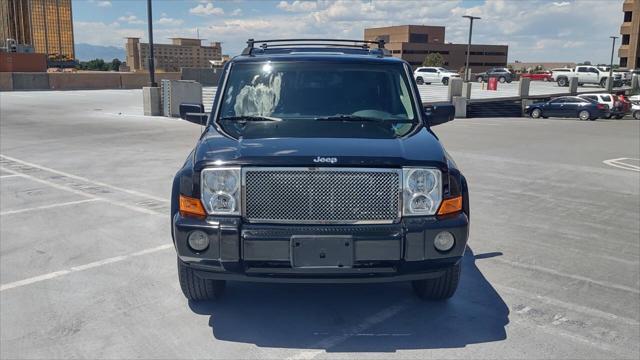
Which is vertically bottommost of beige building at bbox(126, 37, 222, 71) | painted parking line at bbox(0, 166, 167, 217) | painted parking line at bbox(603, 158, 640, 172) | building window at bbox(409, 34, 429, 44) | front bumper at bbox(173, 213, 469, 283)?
painted parking line at bbox(603, 158, 640, 172)

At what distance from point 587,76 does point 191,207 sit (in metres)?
60.3

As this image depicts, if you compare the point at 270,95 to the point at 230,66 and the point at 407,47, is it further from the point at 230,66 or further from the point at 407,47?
the point at 407,47

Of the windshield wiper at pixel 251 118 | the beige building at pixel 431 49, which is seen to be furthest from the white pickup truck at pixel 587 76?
the beige building at pixel 431 49

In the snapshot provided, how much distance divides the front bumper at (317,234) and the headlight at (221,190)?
78 millimetres

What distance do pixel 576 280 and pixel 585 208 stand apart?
354cm

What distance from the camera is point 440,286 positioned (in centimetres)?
444

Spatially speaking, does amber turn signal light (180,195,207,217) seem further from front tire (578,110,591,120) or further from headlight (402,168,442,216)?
front tire (578,110,591,120)

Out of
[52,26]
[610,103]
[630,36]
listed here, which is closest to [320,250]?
[610,103]

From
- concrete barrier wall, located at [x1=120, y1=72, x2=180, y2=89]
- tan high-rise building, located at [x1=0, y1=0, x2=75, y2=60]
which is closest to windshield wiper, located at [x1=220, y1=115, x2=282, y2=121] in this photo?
concrete barrier wall, located at [x1=120, y1=72, x2=180, y2=89]

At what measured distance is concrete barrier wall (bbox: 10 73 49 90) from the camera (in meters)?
40.9

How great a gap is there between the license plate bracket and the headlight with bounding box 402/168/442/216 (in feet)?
1.59

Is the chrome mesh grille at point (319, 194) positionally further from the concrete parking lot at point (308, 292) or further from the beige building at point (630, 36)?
the beige building at point (630, 36)

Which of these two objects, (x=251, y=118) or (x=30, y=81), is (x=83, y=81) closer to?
(x=30, y=81)

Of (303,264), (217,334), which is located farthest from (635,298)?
(217,334)
